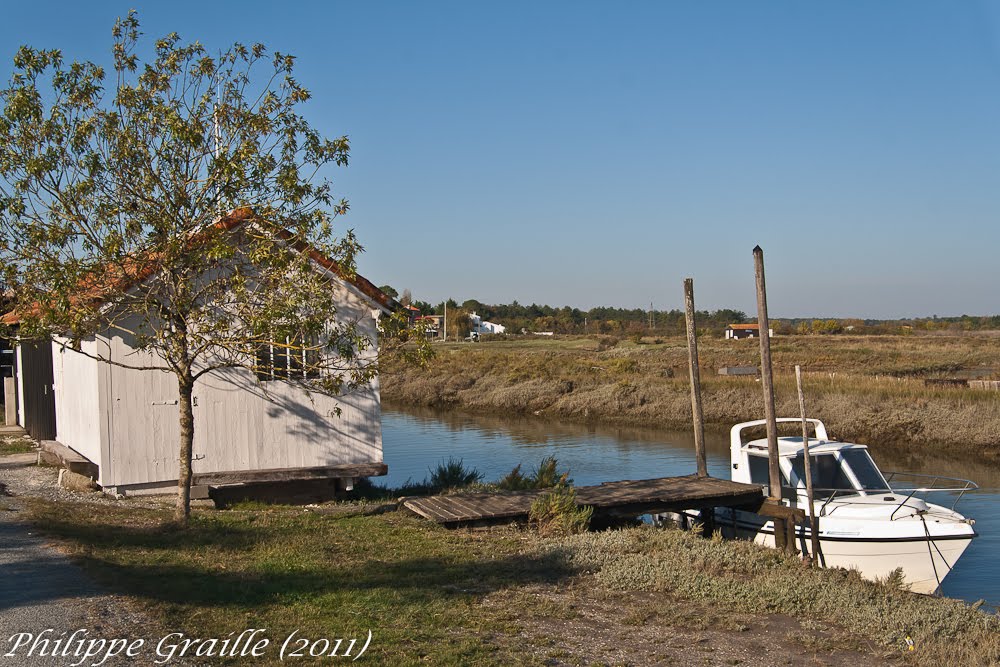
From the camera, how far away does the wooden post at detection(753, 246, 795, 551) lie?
1380 cm

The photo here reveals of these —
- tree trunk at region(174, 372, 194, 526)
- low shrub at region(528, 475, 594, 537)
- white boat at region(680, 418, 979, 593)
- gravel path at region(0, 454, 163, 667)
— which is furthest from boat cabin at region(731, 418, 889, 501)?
gravel path at region(0, 454, 163, 667)

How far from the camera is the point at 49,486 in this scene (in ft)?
48.2

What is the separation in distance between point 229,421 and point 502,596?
7192mm

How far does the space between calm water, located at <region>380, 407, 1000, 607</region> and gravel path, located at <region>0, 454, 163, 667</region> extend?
37.3 feet

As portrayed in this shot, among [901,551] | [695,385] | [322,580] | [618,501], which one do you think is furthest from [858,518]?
[322,580]

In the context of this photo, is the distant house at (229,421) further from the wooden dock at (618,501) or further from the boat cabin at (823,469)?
the boat cabin at (823,469)

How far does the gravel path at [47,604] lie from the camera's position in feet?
21.9

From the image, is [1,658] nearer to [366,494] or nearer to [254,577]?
[254,577]

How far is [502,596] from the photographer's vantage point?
29.2 ft

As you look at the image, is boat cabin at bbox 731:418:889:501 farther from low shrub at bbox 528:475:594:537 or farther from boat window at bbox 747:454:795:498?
low shrub at bbox 528:475:594:537

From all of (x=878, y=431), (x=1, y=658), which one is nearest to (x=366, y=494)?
(x=1, y=658)

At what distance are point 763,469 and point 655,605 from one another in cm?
750

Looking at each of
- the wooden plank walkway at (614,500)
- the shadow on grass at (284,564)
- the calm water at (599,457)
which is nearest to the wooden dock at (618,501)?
the wooden plank walkway at (614,500)

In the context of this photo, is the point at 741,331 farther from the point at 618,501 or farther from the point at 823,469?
the point at 618,501
